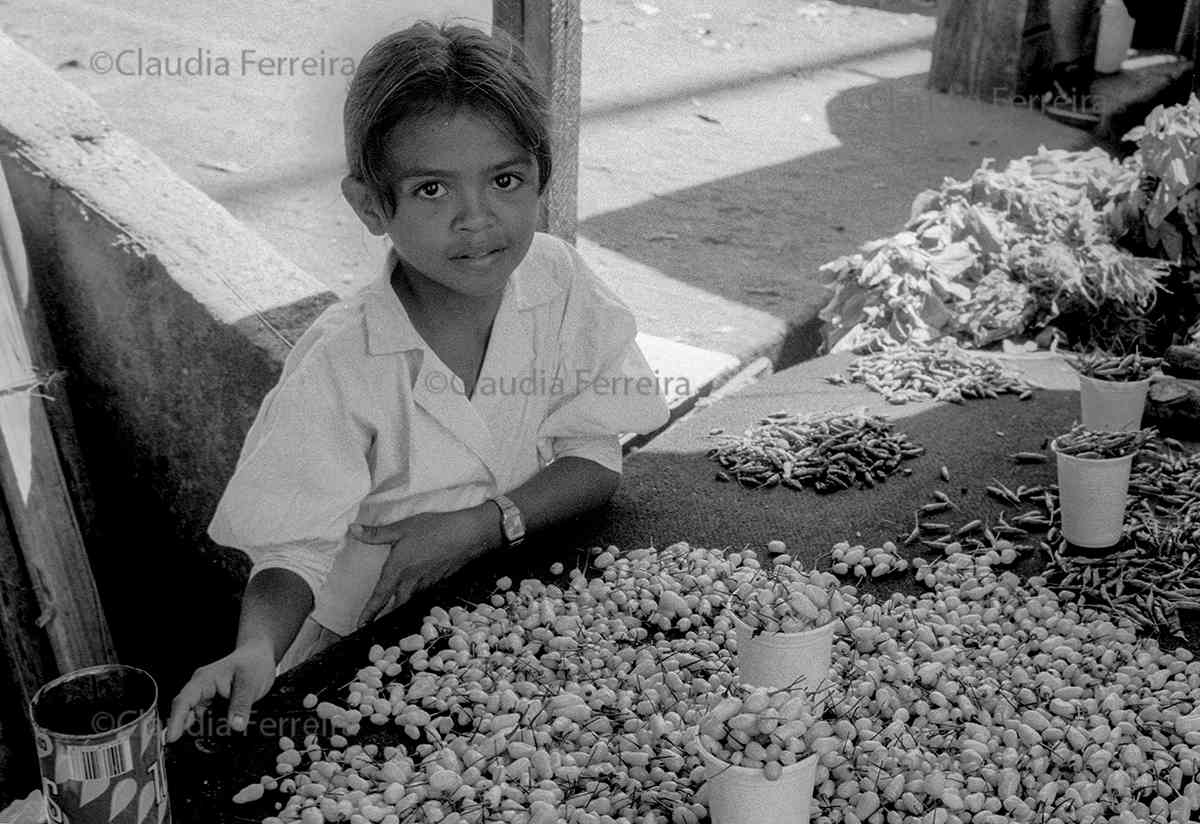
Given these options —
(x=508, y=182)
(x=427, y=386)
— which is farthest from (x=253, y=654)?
(x=508, y=182)

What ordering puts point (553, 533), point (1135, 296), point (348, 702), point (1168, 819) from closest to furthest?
point (1168, 819)
point (348, 702)
point (553, 533)
point (1135, 296)

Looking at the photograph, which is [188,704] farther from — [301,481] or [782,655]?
[782,655]

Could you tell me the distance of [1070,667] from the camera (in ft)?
6.35

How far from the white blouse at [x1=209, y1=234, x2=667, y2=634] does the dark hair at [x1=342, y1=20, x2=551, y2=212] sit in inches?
7.8

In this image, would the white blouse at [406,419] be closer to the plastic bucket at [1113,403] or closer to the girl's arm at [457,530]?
the girl's arm at [457,530]

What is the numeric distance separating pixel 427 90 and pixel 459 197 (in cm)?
17

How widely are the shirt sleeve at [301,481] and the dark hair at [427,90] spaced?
0.33 meters

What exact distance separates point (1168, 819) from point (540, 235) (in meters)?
1.46

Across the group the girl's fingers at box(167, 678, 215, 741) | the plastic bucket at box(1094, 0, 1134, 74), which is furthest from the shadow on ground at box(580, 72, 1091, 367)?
the girl's fingers at box(167, 678, 215, 741)

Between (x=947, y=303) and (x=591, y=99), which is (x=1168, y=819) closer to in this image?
(x=947, y=303)

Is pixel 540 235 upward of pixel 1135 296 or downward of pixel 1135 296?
upward

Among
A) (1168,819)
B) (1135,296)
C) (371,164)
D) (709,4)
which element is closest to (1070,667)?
(1168,819)

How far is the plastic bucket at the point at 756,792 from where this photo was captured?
1.39 meters

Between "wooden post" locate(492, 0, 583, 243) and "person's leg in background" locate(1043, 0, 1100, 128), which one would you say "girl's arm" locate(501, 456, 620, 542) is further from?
"person's leg in background" locate(1043, 0, 1100, 128)
